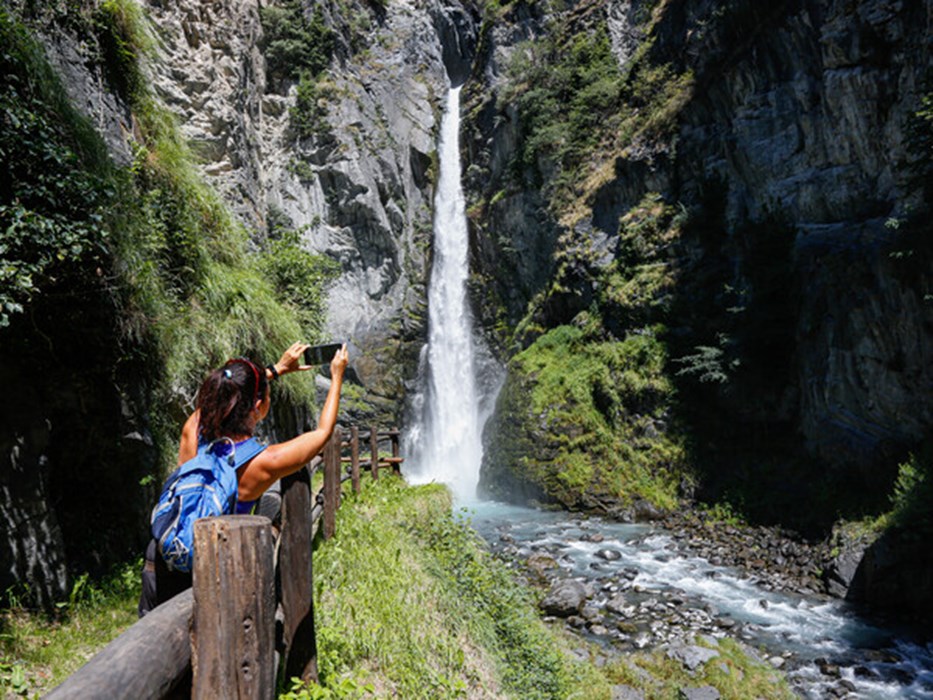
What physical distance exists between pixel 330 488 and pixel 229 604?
13.7ft

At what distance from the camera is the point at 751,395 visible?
47.2ft

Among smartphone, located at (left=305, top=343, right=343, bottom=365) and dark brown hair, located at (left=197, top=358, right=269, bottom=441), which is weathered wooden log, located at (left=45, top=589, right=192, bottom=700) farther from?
smartphone, located at (left=305, top=343, right=343, bottom=365)

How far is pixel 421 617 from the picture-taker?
15.3ft

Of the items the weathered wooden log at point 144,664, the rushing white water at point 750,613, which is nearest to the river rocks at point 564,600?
the rushing white water at point 750,613

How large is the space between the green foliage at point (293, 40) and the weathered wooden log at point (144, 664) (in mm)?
27501

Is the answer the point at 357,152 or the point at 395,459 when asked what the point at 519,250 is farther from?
the point at 395,459

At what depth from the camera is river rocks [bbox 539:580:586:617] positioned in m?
8.73

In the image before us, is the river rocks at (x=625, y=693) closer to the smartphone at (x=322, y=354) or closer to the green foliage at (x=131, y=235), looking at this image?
the green foliage at (x=131, y=235)

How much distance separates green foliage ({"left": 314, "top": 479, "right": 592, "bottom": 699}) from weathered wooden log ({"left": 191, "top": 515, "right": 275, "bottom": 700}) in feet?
4.20

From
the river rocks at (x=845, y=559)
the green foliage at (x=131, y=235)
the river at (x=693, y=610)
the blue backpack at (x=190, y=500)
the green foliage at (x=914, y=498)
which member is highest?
the green foliage at (x=131, y=235)

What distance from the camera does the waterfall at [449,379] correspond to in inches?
901

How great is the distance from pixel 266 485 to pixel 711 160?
18.3 metres

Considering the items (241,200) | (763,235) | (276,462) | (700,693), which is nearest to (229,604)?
(276,462)

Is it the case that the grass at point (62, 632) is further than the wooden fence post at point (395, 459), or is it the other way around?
the wooden fence post at point (395, 459)
